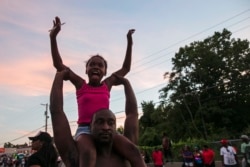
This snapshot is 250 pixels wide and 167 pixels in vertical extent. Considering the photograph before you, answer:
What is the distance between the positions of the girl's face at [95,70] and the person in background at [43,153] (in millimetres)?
2405

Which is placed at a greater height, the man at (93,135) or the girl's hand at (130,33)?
the girl's hand at (130,33)

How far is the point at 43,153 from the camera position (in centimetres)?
562

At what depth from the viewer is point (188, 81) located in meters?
55.4

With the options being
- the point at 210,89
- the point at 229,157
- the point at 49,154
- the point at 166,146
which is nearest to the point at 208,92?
the point at 210,89

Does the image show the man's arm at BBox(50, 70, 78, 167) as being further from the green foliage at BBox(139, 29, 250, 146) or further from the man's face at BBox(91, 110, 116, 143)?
the green foliage at BBox(139, 29, 250, 146)

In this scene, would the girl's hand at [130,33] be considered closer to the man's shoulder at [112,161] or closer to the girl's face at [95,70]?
the girl's face at [95,70]

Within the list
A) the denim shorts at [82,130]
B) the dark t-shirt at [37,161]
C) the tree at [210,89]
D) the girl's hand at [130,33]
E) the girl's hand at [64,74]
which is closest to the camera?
the denim shorts at [82,130]

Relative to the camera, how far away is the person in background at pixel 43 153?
545 cm

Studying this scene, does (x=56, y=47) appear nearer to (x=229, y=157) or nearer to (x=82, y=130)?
(x=82, y=130)

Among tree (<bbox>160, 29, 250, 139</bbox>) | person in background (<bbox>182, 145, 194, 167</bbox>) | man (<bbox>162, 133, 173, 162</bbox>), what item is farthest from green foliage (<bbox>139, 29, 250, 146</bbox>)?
person in background (<bbox>182, 145, 194, 167</bbox>)

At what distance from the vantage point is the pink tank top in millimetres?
3404

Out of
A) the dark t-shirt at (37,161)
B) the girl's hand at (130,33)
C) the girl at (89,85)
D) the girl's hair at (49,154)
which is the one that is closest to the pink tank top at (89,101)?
the girl at (89,85)

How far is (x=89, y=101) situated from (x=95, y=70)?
31 cm

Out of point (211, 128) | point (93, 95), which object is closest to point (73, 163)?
point (93, 95)
